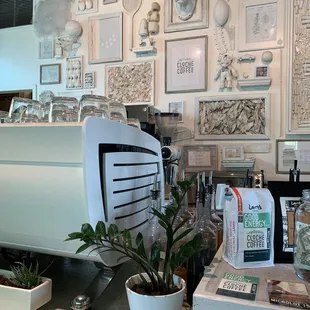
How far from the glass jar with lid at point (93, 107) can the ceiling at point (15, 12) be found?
251 centimetres

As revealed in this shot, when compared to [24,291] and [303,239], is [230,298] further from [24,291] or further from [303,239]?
[24,291]

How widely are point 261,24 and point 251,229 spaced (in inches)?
73.8

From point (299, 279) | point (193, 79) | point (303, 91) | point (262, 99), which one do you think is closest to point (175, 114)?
point (193, 79)

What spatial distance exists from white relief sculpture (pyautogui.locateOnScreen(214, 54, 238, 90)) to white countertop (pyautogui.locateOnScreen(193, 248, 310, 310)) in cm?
164

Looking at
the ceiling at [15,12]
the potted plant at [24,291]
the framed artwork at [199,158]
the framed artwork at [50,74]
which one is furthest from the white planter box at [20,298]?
the ceiling at [15,12]

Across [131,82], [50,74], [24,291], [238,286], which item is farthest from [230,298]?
[50,74]

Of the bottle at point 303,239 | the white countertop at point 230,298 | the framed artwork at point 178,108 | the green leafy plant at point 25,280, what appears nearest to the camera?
the white countertop at point 230,298

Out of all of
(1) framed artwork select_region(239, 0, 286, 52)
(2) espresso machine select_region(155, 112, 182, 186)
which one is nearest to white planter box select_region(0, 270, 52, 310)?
(2) espresso machine select_region(155, 112, 182, 186)

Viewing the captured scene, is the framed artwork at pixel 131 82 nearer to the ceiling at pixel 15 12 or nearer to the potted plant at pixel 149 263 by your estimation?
the ceiling at pixel 15 12

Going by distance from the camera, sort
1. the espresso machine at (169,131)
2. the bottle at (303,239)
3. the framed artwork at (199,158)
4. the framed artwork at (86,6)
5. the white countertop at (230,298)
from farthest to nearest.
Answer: the framed artwork at (86,6) → the framed artwork at (199,158) → the espresso machine at (169,131) → the bottle at (303,239) → the white countertop at (230,298)

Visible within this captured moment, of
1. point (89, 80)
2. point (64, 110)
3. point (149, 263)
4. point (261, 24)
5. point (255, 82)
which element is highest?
point (261, 24)

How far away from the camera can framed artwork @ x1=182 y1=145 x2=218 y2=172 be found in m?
2.26

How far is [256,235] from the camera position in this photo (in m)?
0.73

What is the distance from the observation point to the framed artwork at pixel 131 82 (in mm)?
2453
